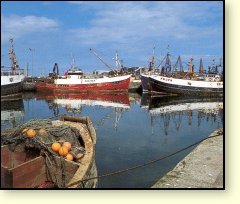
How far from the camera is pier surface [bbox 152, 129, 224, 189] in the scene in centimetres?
428

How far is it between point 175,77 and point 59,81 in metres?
7.80

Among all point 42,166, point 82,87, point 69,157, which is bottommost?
point 42,166

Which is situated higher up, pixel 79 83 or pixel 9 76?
pixel 79 83

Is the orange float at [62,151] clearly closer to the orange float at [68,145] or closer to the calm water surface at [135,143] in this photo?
the orange float at [68,145]

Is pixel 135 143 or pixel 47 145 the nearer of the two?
pixel 47 145

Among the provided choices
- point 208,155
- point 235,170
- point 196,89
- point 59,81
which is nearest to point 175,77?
point 196,89

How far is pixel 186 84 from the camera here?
2205cm

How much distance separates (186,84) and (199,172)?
1768 centimetres

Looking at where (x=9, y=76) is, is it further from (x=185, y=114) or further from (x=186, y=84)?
(x=186, y=84)

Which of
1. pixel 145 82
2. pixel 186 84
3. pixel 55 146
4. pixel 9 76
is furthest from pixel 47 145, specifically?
pixel 145 82

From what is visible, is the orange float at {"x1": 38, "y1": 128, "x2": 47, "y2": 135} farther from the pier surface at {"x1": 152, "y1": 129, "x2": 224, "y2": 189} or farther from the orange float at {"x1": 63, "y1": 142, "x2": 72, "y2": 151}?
the pier surface at {"x1": 152, "y1": 129, "x2": 224, "y2": 189}

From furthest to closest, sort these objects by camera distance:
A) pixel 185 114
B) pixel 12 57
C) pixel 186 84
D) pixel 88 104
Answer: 1. pixel 186 84
2. pixel 88 104
3. pixel 185 114
4. pixel 12 57

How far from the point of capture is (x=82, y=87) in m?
24.2

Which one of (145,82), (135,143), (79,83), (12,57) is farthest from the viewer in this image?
(145,82)
